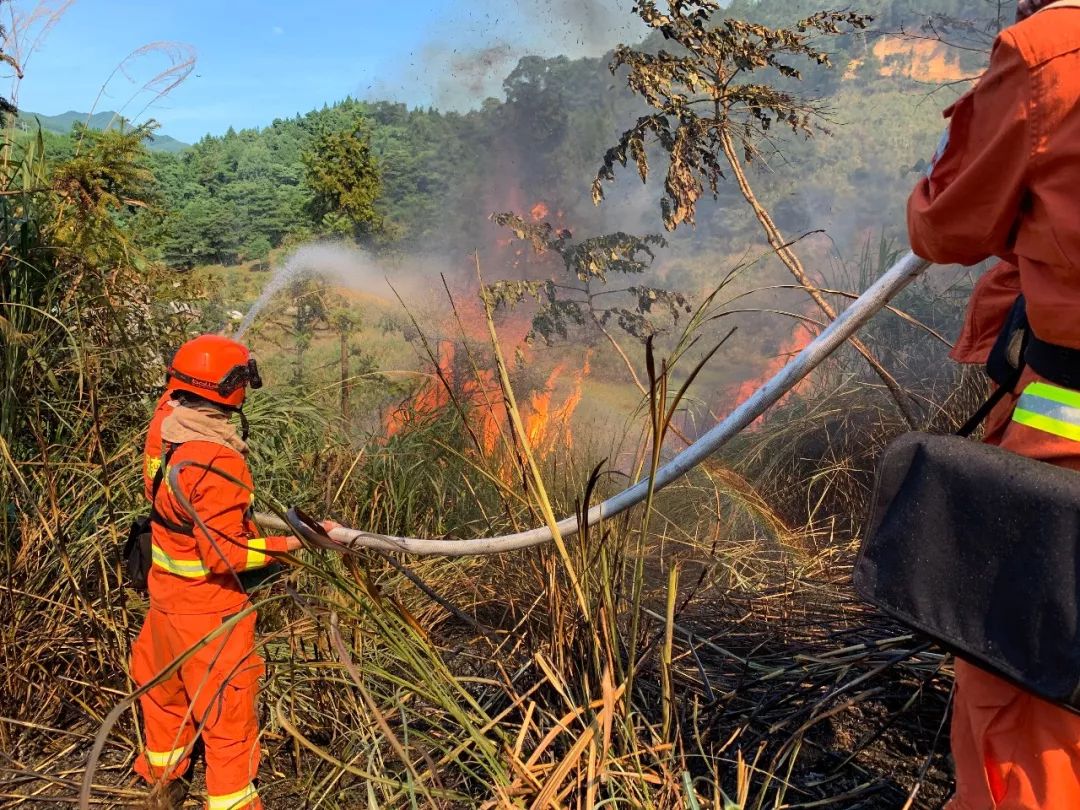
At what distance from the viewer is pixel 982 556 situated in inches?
54.4

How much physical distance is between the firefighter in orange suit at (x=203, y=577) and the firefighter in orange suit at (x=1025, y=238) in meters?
2.13

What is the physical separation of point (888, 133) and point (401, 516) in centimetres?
1262

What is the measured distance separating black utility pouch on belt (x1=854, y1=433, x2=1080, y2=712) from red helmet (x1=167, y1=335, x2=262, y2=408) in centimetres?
217

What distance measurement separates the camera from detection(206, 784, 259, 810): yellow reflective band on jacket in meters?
2.69

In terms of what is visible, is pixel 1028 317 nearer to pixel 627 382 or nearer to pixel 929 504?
pixel 929 504

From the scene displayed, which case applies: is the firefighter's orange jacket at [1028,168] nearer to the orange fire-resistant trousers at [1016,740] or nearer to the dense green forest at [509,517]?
the orange fire-resistant trousers at [1016,740]

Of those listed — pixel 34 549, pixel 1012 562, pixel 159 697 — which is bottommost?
pixel 159 697

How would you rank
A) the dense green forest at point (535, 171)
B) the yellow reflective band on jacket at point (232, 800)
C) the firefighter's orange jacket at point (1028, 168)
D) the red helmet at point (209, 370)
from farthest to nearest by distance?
the dense green forest at point (535, 171) → the red helmet at point (209, 370) → the yellow reflective band on jacket at point (232, 800) → the firefighter's orange jacket at point (1028, 168)

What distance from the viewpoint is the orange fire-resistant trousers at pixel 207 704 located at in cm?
270

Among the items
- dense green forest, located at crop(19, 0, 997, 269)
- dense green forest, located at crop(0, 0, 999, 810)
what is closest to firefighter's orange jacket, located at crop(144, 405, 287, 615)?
dense green forest, located at crop(0, 0, 999, 810)

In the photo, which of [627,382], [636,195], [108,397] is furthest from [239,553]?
[636,195]

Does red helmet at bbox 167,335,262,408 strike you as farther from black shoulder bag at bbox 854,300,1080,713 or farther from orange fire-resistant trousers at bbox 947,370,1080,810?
orange fire-resistant trousers at bbox 947,370,1080,810

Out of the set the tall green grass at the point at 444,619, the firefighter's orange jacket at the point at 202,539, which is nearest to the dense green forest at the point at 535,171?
the tall green grass at the point at 444,619

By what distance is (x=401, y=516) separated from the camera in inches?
175
